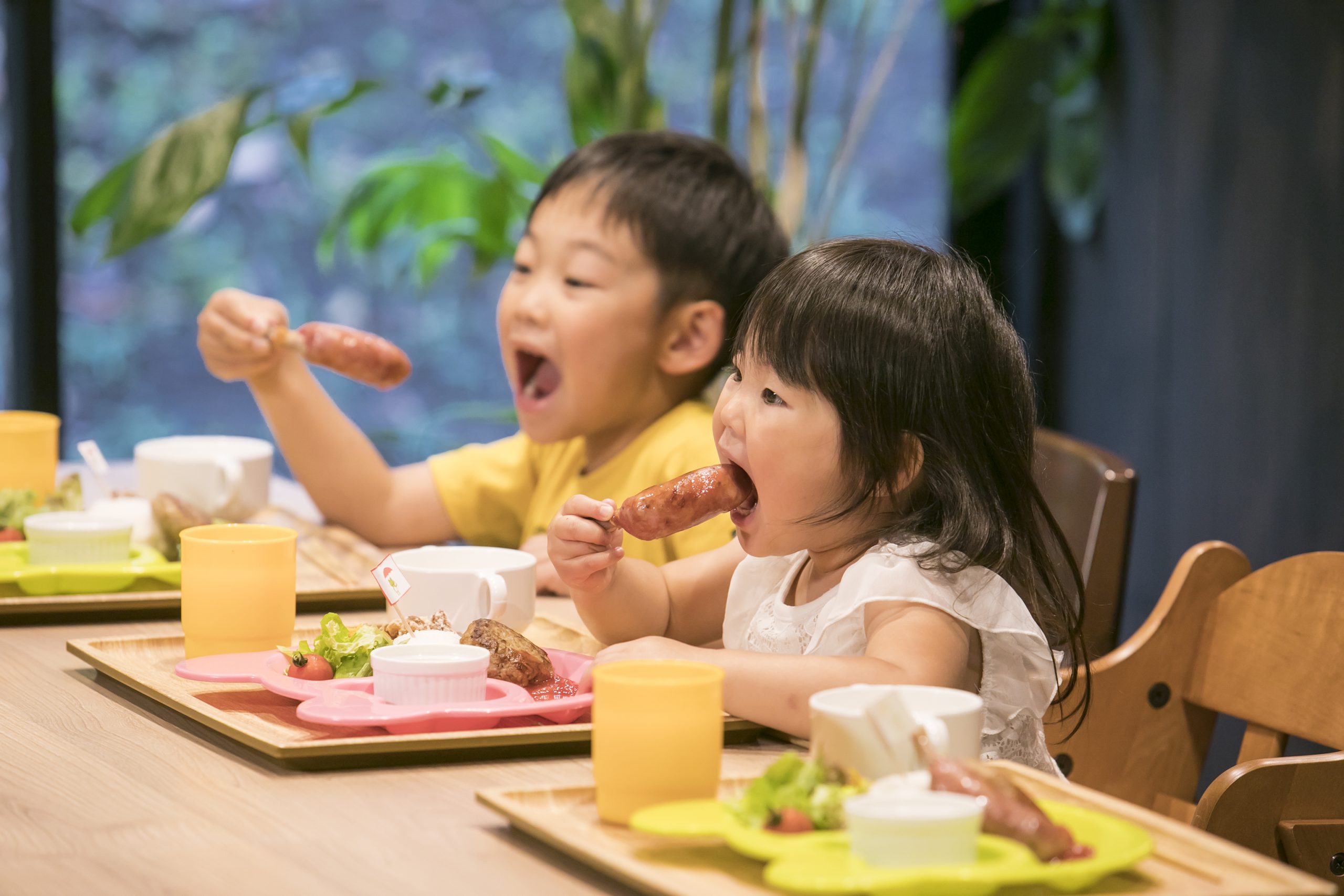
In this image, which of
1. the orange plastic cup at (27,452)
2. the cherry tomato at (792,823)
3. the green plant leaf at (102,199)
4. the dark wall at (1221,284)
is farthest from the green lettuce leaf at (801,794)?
the green plant leaf at (102,199)

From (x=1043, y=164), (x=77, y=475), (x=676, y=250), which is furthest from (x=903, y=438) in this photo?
(x=1043, y=164)

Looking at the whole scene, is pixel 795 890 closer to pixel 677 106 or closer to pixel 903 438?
pixel 903 438

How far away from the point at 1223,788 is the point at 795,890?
0.58 m

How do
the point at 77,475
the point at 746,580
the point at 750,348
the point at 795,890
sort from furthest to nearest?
the point at 77,475 → the point at 746,580 → the point at 750,348 → the point at 795,890

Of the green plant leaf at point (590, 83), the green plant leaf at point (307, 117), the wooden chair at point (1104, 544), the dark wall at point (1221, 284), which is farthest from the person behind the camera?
the green plant leaf at point (590, 83)

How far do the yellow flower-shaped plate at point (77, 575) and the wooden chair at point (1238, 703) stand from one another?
3.00 ft

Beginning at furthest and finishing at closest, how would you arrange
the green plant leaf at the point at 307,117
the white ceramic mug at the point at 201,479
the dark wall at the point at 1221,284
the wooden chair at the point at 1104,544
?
the green plant leaf at the point at 307,117
the dark wall at the point at 1221,284
the white ceramic mug at the point at 201,479
the wooden chair at the point at 1104,544

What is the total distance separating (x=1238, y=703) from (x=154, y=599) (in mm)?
1056

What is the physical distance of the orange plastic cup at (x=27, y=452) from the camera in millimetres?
1804

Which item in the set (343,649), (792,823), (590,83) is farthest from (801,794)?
(590,83)

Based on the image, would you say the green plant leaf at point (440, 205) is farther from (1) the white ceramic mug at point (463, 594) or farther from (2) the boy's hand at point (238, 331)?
(1) the white ceramic mug at point (463, 594)

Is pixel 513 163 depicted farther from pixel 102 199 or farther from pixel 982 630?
pixel 982 630

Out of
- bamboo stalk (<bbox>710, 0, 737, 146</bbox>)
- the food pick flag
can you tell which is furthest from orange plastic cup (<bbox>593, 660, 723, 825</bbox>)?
bamboo stalk (<bbox>710, 0, 737, 146</bbox>)

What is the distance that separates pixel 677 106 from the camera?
3.78 m
